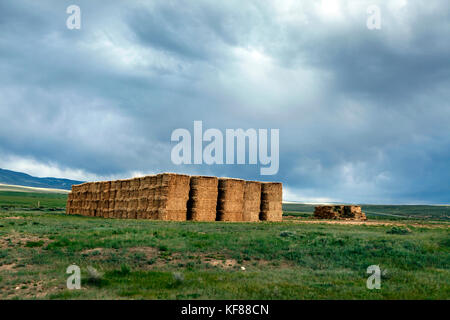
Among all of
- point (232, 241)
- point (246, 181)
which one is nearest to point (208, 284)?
point (232, 241)

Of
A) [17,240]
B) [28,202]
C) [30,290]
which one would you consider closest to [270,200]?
[17,240]

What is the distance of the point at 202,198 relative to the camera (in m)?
32.4

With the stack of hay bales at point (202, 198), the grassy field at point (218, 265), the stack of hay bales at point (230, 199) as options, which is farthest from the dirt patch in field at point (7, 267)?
the stack of hay bales at point (230, 199)

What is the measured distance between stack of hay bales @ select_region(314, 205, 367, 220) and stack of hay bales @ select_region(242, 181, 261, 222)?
55.3ft

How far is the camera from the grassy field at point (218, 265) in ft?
33.7

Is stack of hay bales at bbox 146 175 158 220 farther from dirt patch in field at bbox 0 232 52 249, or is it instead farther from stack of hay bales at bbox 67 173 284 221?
dirt patch in field at bbox 0 232 52 249

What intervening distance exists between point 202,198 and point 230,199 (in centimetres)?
300

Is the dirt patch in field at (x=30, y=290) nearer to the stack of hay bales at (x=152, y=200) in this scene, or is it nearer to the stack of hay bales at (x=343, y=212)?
the stack of hay bales at (x=152, y=200)

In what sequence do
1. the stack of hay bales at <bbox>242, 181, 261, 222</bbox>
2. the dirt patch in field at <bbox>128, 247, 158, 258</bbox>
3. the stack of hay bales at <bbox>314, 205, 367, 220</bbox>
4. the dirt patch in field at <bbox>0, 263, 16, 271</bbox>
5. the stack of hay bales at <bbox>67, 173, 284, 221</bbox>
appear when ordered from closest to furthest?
the dirt patch in field at <bbox>0, 263, 16, 271</bbox> < the dirt patch in field at <bbox>128, 247, 158, 258</bbox> < the stack of hay bales at <bbox>67, 173, 284, 221</bbox> < the stack of hay bales at <bbox>242, 181, 261, 222</bbox> < the stack of hay bales at <bbox>314, 205, 367, 220</bbox>

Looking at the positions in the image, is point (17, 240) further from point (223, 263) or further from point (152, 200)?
point (152, 200)

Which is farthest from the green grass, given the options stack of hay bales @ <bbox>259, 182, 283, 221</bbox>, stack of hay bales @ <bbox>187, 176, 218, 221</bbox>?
stack of hay bales @ <bbox>259, 182, 283, 221</bbox>

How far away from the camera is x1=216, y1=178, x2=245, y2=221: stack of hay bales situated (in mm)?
33656

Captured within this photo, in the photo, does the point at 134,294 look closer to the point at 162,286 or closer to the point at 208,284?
the point at 162,286

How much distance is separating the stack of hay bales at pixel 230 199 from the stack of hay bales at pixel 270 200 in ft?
11.4
